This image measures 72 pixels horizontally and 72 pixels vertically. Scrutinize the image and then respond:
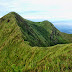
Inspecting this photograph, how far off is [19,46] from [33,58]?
10.6 m

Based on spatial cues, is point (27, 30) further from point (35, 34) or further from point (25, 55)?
point (25, 55)

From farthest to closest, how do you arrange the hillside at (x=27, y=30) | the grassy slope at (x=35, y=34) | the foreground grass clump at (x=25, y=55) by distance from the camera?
A: the grassy slope at (x=35, y=34) → the hillside at (x=27, y=30) → the foreground grass clump at (x=25, y=55)

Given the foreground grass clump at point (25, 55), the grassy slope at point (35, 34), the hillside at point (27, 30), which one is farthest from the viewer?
the grassy slope at point (35, 34)

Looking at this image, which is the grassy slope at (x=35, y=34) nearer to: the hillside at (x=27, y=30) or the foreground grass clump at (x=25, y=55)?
the hillside at (x=27, y=30)

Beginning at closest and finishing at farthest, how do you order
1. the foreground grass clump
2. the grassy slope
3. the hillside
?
the foreground grass clump → the hillside → the grassy slope

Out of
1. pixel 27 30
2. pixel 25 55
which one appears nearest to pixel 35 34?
pixel 27 30

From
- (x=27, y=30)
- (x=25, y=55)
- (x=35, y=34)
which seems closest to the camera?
(x=25, y=55)

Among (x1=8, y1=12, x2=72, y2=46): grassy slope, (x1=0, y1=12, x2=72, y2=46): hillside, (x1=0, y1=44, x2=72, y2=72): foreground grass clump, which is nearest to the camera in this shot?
(x1=0, y1=44, x2=72, y2=72): foreground grass clump

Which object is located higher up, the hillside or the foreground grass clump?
the hillside

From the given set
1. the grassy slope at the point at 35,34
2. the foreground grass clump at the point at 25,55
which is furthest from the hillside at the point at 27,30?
the foreground grass clump at the point at 25,55

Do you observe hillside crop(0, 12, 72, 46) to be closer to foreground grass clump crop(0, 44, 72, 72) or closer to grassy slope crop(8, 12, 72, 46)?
grassy slope crop(8, 12, 72, 46)

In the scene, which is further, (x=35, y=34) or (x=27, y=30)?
(x=35, y=34)

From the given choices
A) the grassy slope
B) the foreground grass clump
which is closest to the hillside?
the grassy slope

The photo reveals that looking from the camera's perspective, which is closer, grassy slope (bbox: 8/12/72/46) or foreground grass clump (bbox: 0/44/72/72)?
foreground grass clump (bbox: 0/44/72/72)
